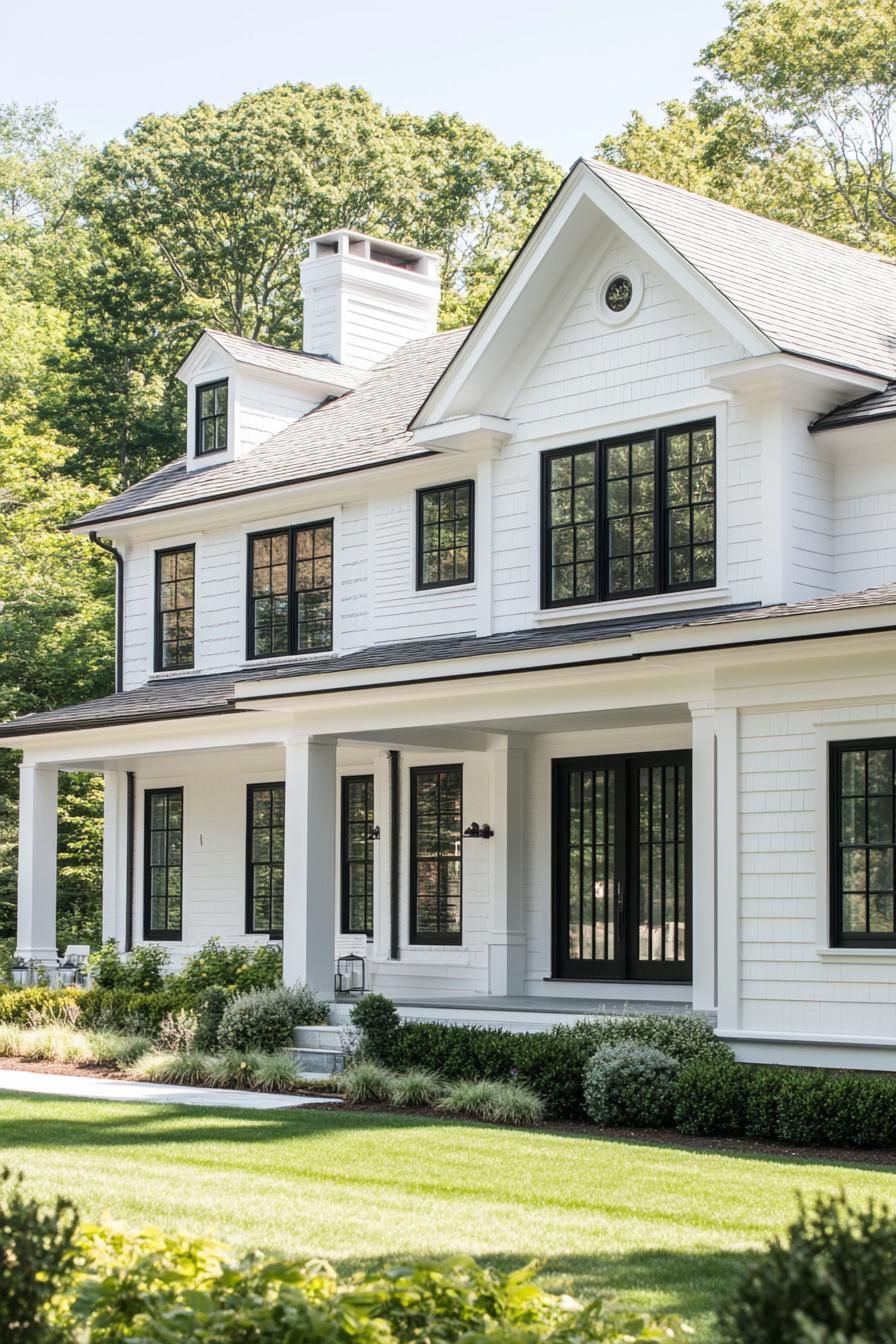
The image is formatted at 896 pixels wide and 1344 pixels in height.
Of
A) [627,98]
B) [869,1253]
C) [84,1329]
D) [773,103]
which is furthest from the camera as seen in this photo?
[627,98]

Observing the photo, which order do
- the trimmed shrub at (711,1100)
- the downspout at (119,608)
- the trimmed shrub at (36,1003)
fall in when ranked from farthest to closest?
the downspout at (119,608) → the trimmed shrub at (36,1003) → the trimmed shrub at (711,1100)

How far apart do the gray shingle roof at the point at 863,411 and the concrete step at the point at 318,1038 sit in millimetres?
7801

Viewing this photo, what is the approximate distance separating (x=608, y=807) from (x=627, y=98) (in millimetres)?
24978

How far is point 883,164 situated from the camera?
3625 cm

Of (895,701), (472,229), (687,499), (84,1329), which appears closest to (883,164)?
(472,229)

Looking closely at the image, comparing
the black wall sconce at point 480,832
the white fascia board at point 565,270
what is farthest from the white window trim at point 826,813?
the black wall sconce at point 480,832

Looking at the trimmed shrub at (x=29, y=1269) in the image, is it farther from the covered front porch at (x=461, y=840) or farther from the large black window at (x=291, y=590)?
the large black window at (x=291, y=590)

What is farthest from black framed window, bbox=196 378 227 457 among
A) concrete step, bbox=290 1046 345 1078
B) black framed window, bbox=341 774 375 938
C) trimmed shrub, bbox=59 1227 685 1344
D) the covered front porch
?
trimmed shrub, bbox=59 1227 685 1344

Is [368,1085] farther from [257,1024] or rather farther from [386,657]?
[386,657]

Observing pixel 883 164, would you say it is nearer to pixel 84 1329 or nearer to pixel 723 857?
pixel 723 857

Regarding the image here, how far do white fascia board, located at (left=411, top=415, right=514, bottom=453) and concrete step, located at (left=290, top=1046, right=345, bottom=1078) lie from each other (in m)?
6.93

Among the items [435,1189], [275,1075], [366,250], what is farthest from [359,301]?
[435,1189]

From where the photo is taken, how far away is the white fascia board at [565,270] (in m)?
17.2

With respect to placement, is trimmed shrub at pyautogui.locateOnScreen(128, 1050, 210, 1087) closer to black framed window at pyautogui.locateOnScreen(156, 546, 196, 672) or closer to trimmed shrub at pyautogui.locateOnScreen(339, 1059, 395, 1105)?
trimmed shrub at pyautogui.locateOnScreen(339, 1059, 395, 1105)
